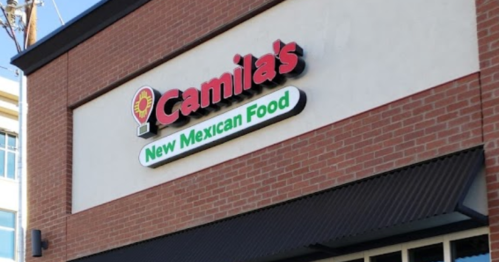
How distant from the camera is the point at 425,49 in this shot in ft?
36.6

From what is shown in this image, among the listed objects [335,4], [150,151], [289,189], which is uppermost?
[335,4]

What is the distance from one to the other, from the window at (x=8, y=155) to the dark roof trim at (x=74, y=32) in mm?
19083

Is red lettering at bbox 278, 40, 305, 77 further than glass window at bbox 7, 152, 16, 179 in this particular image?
No

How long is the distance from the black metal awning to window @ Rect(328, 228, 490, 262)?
0.54 feet

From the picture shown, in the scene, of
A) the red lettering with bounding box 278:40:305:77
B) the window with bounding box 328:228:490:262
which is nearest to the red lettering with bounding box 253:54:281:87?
the red lettering with bounding box 278:40:305:77

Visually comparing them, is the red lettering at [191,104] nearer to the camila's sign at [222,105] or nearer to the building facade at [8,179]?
the camila's sign at [222,105]

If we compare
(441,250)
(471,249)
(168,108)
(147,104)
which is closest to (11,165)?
(147,104)

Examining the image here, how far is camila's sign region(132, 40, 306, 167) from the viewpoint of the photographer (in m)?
12.8

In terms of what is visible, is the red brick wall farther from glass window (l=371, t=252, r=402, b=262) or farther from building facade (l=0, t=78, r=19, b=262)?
building facade (l=0, t=78, r=19, b=262)

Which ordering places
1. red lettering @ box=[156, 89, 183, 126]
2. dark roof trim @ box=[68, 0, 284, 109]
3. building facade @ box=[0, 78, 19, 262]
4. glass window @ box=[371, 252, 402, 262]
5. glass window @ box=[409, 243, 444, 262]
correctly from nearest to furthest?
glass window @ box=[409, 243, 444, 262] → glass window @ box=[371, 252, 402, 262] → dark roof trim @ box=[68, 0, 284, 109] → red lettering @ box=[156, 89, 183, 126] → building facade @ box=[0, 78, 19, 262]

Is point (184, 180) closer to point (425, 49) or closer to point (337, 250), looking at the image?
point (337, 250)

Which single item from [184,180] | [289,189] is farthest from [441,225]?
[184,180]

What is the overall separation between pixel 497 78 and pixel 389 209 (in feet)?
6.17

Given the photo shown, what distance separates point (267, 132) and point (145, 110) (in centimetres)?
290
